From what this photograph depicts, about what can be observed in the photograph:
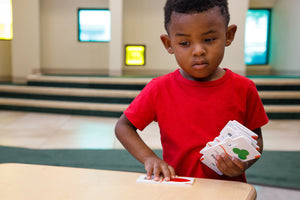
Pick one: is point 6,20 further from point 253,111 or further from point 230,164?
point 230,164

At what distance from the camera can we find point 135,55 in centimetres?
885

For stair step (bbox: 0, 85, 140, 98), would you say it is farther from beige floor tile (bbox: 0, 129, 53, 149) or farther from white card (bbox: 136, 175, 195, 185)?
white card (bbox: 136, 175, 195, 185)

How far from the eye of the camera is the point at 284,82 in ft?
21.0

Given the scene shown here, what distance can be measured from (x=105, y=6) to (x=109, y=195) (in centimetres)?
846

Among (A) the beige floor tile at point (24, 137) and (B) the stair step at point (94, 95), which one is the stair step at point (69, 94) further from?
(A) the beige floor tile at point (24, 137)

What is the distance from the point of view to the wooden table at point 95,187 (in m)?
0.79

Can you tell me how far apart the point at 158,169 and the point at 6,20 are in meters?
8.56

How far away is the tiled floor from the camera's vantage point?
4059 mm

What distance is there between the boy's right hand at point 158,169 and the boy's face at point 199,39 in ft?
1.06

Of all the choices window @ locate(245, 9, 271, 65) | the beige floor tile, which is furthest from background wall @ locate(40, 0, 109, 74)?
the beige floor tile

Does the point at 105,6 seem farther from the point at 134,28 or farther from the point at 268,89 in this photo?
the point at 268,89

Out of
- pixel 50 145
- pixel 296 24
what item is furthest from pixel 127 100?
pixel 296 24

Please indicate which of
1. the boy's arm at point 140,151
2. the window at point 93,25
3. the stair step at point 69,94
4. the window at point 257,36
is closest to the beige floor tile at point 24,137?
the stair step at point 69,94

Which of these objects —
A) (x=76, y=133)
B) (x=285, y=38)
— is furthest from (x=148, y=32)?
(x=76, y=133)
